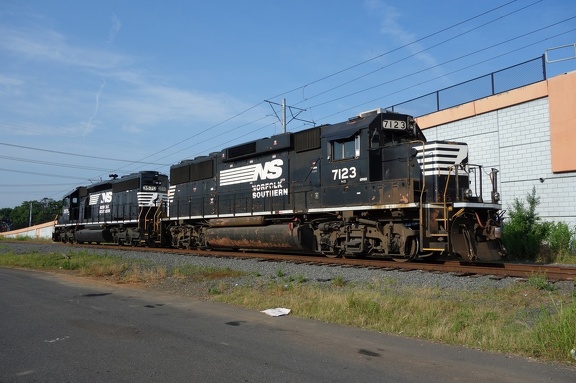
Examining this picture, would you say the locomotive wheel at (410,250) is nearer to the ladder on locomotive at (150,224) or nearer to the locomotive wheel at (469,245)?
the locomotive wheel at (469,245)

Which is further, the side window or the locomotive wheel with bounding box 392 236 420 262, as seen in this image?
the side window

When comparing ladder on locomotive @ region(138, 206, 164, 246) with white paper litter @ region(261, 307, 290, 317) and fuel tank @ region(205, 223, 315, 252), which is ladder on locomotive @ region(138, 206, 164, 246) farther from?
white paper litter @ region(261, 307, 290, 317)

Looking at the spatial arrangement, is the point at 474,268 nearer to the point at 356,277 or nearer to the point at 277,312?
the point at 356,277

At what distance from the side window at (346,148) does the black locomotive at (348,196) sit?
0.10 ft

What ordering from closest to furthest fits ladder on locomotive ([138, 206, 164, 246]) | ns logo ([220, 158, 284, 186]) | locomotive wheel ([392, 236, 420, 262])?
locomotive wheel ([392, 236, 420, 262])
ns logo ([220, 158, 284, 186])
ladder on locomotive ([138, 206, 164, 246])

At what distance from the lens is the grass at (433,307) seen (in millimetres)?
5203

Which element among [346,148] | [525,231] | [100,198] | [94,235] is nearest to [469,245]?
[346,148]

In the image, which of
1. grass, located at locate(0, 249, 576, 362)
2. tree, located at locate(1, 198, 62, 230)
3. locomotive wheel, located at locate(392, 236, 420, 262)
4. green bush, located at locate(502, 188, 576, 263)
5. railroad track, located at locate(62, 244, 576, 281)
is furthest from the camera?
tree, located at locate(1, 198, 62, 230)

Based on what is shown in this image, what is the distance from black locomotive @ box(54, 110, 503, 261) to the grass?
8.12 ft

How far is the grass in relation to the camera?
5.20 m

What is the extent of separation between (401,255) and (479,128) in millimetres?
8690

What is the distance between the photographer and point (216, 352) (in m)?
5.01

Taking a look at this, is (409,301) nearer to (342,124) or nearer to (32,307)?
(32,307)

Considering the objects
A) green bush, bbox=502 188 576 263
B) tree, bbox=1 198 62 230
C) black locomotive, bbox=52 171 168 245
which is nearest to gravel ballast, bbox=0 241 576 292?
green bush, bbox=502 188 576 263
